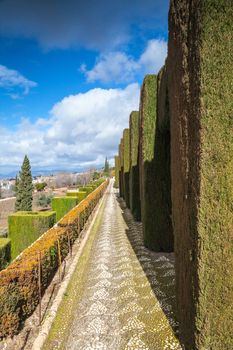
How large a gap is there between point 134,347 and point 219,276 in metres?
2.04

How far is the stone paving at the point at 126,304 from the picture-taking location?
464cm

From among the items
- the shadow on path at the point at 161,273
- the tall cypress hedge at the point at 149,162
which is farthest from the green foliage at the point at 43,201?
the tall cypress hedge at the point at 149,162

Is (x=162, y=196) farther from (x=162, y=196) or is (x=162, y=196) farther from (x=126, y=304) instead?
(x=126, y=304)

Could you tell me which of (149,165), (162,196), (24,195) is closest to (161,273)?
(162,196)

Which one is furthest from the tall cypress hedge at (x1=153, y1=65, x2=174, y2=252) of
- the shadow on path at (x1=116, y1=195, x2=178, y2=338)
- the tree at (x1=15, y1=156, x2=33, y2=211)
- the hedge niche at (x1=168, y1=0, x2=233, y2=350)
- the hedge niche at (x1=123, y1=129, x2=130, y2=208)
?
the tree at (x1=15, y1=156, x2=33, y2=211)

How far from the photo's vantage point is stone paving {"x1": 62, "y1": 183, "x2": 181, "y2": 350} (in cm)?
464

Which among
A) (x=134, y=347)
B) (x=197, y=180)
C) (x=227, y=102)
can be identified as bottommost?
(x=134, y=347)

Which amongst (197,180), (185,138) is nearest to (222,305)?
(197,180)

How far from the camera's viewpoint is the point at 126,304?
19.4 feet

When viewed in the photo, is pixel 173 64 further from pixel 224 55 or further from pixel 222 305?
pixel 222 305

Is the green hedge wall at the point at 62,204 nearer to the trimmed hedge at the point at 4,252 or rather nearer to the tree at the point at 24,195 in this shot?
the tree at the point at 24,195

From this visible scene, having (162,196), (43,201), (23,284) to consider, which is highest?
(162,196)

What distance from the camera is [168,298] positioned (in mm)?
6047

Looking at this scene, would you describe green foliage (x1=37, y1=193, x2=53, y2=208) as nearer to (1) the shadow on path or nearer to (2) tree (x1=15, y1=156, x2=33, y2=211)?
(2) tree (x1=15, y1=156, x2=33, y2=211)
